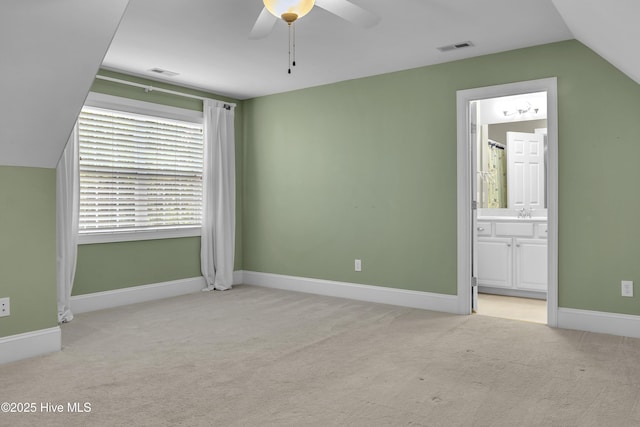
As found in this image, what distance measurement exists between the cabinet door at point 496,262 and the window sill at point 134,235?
332 cm

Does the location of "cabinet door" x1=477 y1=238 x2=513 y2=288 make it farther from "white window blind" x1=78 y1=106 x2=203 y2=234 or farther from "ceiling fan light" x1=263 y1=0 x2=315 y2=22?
"ceiling fan light" x1=263 y1=0 x2=315 y2=22

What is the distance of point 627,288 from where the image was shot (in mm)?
3633

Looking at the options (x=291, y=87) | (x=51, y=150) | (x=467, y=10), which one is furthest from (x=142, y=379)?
(x=291, y=87)

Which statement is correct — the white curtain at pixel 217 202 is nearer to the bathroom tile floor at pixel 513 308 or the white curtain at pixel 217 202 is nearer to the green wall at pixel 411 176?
the green wall at pixel 411 176

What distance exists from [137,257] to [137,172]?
884 mm

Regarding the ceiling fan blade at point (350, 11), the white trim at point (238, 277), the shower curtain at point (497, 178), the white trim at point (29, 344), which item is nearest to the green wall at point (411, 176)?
the white trim at point (238, 277)

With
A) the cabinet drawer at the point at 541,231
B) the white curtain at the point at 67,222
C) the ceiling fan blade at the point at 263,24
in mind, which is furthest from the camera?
the cabinet drawer at the point at 541,231

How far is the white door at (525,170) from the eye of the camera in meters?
5.65

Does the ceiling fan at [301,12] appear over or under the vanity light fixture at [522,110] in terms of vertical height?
under

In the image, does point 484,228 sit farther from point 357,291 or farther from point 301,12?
point 301,12

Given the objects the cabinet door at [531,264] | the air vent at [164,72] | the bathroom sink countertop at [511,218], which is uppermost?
the air vent at [164,72]

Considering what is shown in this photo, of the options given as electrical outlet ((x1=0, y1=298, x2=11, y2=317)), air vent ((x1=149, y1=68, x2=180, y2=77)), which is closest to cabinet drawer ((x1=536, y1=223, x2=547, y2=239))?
air vent ((x1=149, y1=68, x2=180, y2=77))

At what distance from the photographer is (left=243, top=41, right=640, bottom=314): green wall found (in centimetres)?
369

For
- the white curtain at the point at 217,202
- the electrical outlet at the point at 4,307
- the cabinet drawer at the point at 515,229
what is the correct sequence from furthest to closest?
the white curtain at the point at 217,202 < the cabinet drawer at the point at 515,229 < the electrical outlet at the point at 4,307
